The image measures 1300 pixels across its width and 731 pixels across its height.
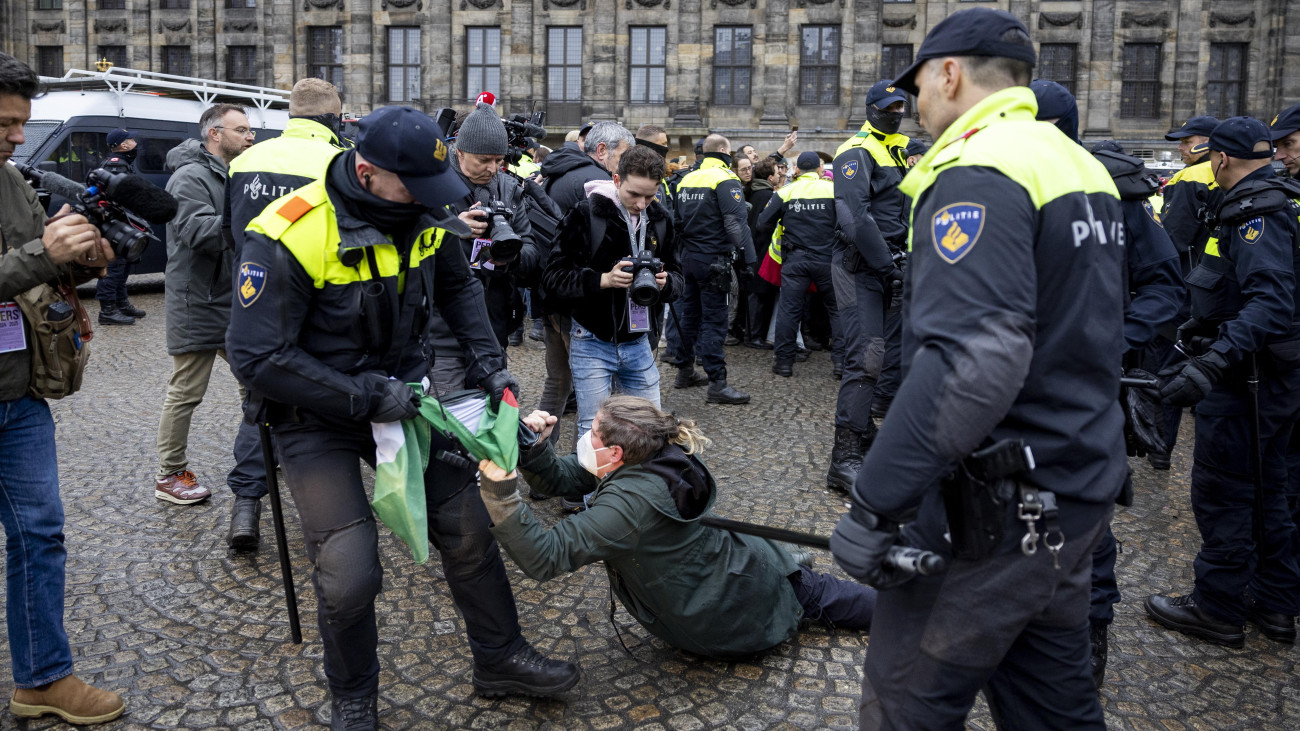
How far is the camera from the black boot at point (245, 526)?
16.0 ft

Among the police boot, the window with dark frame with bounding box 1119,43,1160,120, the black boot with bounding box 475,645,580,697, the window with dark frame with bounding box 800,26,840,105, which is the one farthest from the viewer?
the window with dark frame with bounding box 800,26,840,105

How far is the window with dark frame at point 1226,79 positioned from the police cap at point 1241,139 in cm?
2599

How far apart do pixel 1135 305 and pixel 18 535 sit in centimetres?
411

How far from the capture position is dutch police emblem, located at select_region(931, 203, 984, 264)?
2098 millimetres

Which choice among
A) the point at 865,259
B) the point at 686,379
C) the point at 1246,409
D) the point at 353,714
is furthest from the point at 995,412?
the point at 686,379

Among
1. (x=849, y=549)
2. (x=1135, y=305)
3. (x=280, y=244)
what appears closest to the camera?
(x=849, y=549)

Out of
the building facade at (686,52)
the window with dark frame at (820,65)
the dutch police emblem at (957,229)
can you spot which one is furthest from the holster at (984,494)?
the window with dark frame at (820,65)

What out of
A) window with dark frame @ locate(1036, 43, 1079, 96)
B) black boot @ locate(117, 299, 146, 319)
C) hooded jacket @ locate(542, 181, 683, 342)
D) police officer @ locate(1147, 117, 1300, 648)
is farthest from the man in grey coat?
window with dark frame @ locate(1036, 43, 1079, 96)

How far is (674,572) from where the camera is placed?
11.6ft

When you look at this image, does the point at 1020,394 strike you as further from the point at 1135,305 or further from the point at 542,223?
the point at 542,223

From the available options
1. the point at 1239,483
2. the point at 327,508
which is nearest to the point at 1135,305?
the point at 1239,483

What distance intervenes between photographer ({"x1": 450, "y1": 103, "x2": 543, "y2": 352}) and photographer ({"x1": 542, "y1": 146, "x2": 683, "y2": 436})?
310 millimetres

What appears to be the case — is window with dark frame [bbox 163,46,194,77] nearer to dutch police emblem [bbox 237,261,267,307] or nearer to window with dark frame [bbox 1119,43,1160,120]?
window with dark frame [bbox 1119,43,1160,120]

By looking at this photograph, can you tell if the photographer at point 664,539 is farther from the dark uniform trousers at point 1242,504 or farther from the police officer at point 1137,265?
the dark uniform trousers at point 1242,504
